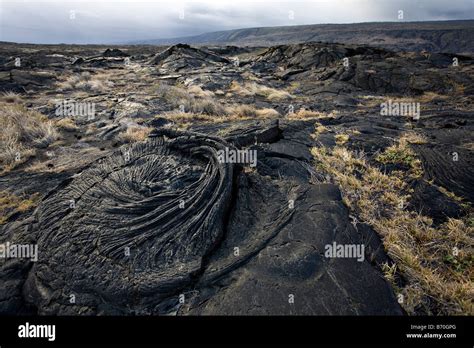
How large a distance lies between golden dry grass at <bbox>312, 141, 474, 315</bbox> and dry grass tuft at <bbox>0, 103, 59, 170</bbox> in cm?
971

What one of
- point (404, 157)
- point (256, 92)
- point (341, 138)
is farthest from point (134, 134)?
point (256, 92)

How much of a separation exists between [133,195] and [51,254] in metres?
1.67

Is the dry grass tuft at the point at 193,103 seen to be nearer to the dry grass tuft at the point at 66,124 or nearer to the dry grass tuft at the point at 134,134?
the dry grass tuft at the point at 134,134

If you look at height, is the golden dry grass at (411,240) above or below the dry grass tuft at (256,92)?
below

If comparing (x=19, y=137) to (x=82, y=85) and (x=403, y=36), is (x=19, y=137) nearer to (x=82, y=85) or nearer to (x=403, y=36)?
(x=82, y=85)

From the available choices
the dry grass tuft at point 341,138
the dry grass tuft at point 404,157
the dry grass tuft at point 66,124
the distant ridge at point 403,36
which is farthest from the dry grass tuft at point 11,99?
the distant ridge at point 403,36

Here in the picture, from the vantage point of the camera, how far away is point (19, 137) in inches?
420

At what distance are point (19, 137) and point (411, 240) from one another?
43.3 ft

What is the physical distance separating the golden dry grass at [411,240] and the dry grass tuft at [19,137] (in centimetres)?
971

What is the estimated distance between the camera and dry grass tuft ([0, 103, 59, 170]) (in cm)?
914

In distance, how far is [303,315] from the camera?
3633 mm

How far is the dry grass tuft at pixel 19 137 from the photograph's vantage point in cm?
914

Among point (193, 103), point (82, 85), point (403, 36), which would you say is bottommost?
point (193, 103)

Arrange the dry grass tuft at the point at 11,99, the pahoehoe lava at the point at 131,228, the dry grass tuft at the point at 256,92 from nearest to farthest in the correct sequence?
the pahoehoe lava at the point at 131,228, the dry grass tuft at the point at 11,99, the dry grass tuft at the point at 256,92
